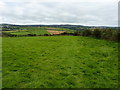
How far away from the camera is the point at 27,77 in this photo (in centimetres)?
296

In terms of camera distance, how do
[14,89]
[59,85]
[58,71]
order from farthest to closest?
[58,71], [59,85], [14,89]

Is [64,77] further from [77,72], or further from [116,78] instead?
[116,78]

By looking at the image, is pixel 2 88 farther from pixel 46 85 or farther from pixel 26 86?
pixel 46 85

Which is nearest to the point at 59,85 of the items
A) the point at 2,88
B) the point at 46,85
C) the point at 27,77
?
the point at 46,85

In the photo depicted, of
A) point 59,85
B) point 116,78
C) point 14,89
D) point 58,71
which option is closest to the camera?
point 14,89

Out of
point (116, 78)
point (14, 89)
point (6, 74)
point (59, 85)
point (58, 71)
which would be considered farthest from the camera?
point (58, 71)

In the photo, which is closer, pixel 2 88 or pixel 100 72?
pixel 2 88

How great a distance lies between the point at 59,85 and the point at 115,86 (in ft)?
4.53

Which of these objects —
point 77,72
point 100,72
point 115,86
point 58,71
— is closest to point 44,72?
point 58,71

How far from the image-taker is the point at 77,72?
10.8ft

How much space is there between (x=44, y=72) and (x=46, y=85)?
2.54 ft

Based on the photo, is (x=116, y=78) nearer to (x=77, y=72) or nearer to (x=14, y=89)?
(x=77, y=72)

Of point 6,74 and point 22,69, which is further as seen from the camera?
point 22,69

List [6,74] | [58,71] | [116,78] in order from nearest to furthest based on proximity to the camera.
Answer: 1. [116,78]
2. [6,74]
3. [58,71]
